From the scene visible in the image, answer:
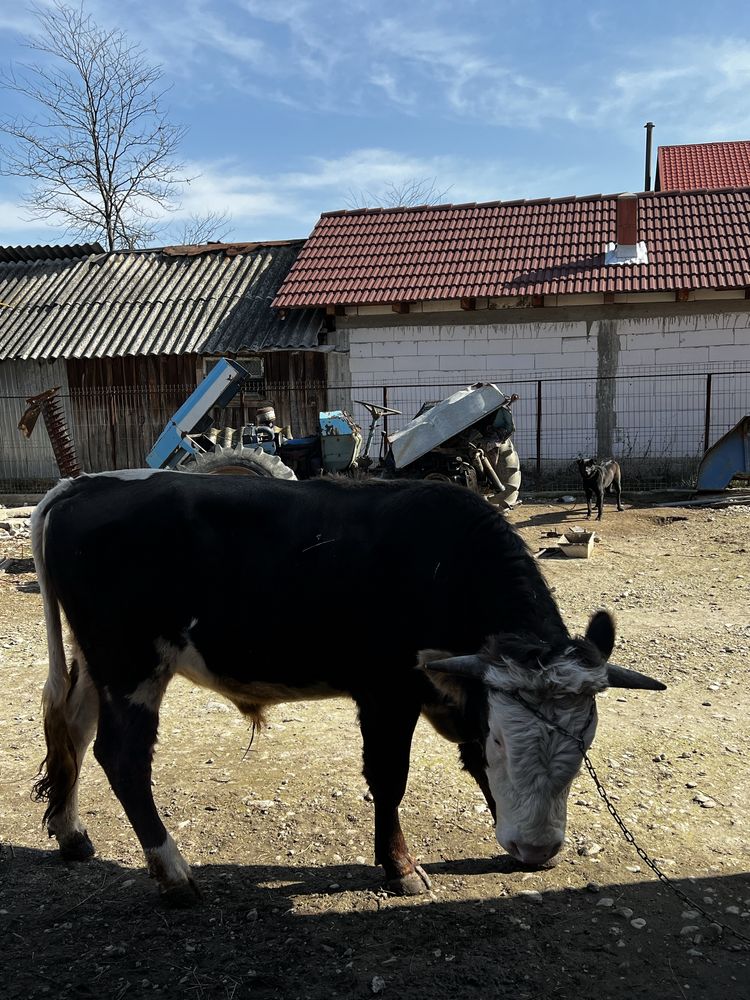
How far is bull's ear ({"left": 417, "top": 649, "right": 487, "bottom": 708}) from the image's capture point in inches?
102

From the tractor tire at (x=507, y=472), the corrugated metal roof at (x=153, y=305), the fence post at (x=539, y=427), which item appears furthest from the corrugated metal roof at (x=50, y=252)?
the tractor tire at (x=507, y=472)

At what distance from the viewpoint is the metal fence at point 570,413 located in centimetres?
1441

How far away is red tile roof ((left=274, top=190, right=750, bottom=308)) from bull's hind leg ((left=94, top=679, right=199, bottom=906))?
12.8m

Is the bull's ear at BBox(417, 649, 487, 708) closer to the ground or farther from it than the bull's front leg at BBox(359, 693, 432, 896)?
farther from it

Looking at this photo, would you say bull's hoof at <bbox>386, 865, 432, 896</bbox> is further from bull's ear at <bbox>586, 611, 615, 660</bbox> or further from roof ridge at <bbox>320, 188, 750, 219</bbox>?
roof ridge at <bbox>320, 188, 750, 219</bbox>

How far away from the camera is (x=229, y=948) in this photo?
2.81 m

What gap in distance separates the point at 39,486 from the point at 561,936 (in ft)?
53.2

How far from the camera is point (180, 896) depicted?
3.03 metres

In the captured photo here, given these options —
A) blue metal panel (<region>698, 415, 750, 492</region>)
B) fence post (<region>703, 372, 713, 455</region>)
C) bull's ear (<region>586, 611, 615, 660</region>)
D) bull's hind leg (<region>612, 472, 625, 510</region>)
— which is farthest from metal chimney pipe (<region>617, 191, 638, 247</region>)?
bull's ear (<region>586, 611, 615, 660</region>)

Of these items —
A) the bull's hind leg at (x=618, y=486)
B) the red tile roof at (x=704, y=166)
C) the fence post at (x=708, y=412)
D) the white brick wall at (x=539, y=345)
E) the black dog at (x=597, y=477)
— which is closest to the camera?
the black dog at (x=597, y=477)

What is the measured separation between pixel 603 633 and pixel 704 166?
2759cm

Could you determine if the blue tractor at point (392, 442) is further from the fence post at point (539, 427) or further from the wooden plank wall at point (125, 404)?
the wooden plank wall at point (125, 404)

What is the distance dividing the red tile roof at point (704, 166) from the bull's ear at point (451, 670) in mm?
24813

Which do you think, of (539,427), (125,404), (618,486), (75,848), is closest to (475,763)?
(75,848)
